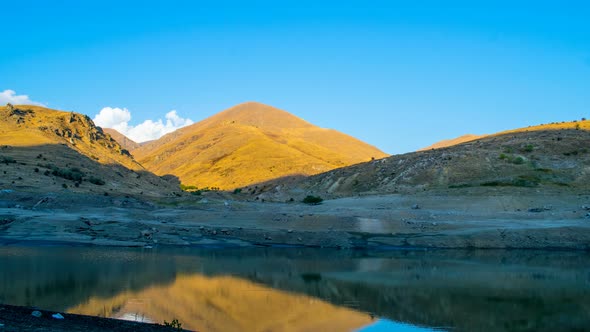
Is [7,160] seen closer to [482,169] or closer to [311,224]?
[311,224]

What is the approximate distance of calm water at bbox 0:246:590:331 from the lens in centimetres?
1795

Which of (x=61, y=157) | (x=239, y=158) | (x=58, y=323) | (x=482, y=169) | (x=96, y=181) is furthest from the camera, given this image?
(x=239, y=158)

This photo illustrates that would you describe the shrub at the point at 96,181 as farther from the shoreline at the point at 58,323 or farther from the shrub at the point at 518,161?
the shrub at the point at 518,161

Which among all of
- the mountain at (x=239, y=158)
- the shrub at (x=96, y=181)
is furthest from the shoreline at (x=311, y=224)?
the mountain at (x=239, y=158)

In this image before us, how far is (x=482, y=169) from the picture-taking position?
5953cm

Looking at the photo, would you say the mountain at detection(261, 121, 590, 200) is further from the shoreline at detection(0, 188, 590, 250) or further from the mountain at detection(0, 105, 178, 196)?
the mountain at detection(0, 105, 178, 196)

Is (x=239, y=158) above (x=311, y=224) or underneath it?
above

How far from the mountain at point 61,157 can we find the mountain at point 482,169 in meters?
19.4

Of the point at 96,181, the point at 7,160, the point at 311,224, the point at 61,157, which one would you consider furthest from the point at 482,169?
the point at 7,160

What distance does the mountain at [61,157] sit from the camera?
5043 cm

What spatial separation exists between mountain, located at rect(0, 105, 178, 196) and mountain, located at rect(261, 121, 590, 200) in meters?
19.4

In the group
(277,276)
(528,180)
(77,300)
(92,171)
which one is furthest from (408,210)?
(92,171)

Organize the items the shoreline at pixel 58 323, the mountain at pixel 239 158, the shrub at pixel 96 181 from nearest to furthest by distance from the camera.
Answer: the shoreline at pixel 58 323, the shrub at pixel 96 181, the mountain at pixel 239 158

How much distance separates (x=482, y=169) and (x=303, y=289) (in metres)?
41.6
